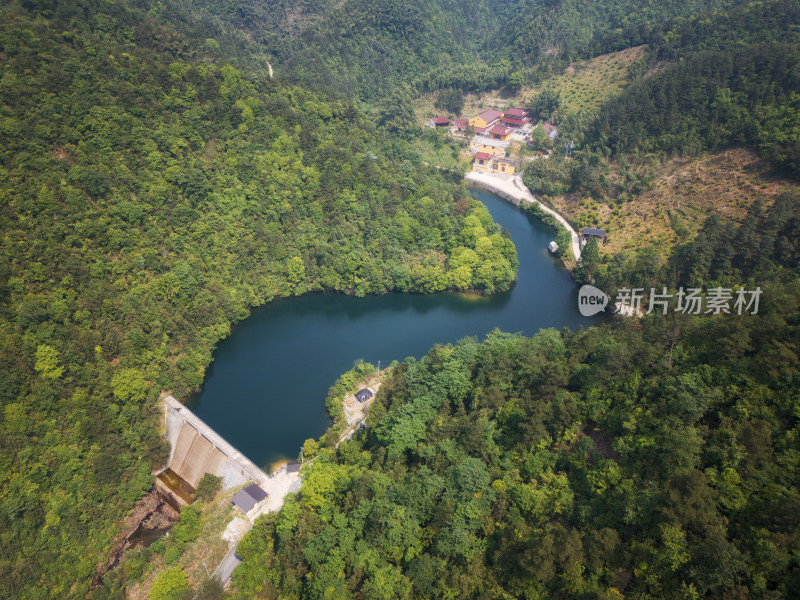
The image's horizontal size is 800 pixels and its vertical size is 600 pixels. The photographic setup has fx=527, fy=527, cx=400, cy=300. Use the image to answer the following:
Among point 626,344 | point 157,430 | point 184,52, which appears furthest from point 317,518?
point 184,52

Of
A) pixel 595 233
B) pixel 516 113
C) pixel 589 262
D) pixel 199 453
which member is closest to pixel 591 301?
pixel 589 262

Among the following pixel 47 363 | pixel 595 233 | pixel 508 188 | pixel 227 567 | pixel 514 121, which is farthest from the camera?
pixel 514 121

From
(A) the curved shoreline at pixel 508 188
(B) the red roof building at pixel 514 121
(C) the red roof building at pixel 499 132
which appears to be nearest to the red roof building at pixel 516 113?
(B) the red roof building at pixel 514 121

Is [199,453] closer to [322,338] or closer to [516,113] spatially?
[322,338]

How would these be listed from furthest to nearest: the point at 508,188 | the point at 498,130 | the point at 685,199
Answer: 1. the point at 498,130
2. the point at 508,188
3. the point at 685,199

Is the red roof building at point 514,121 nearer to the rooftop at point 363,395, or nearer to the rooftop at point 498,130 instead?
the rooftop at point 498,130

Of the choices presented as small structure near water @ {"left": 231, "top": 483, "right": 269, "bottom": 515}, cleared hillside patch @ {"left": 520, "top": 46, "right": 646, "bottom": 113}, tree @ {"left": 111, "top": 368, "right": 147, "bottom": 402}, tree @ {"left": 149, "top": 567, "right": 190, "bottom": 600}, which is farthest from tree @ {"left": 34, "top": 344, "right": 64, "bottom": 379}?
cleared hillside patch @ {"left": 520, "top": 46, "right": 646, "bottom": 113}

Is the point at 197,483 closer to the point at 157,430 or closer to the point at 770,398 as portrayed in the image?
the point at 157,430
